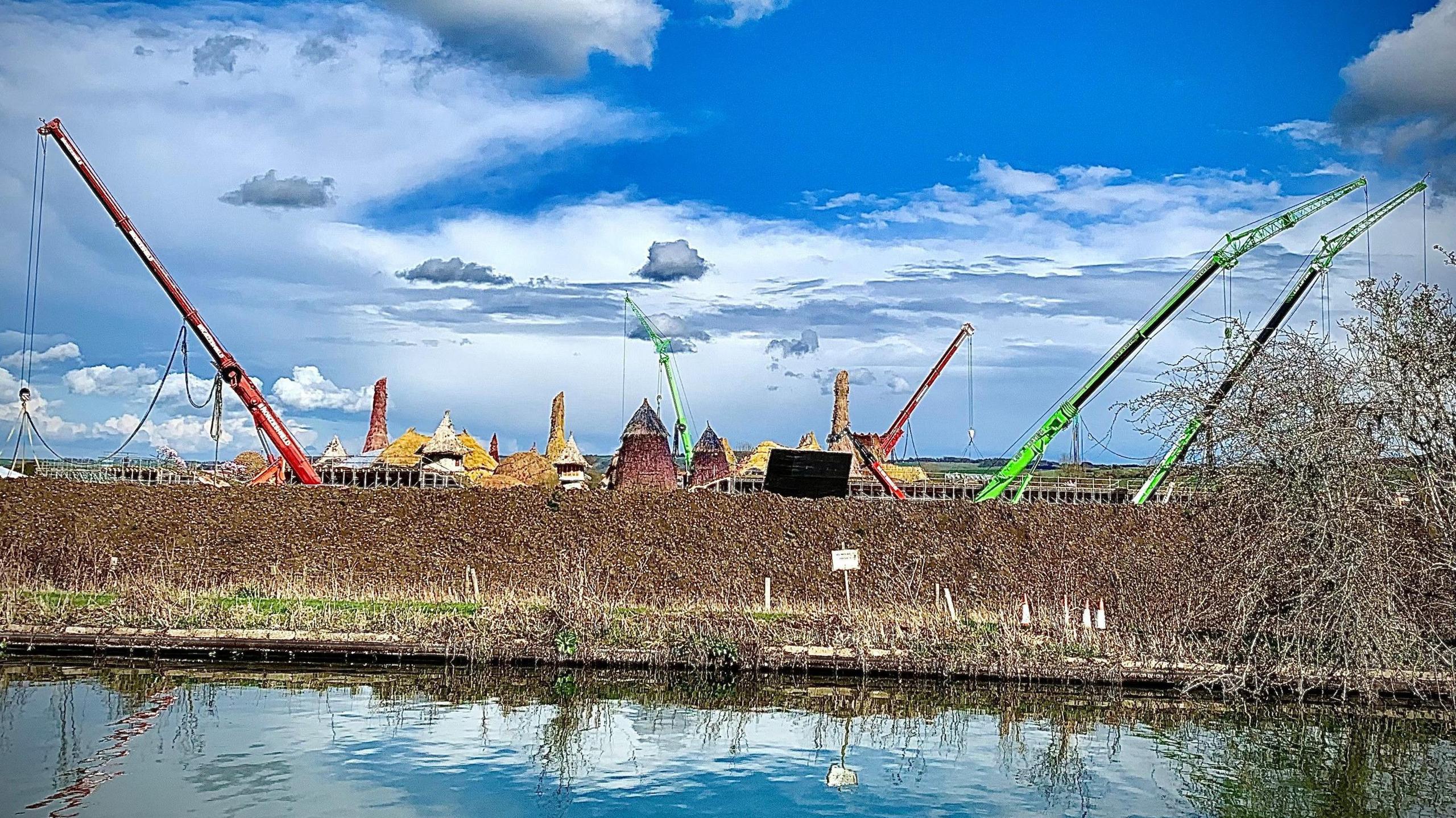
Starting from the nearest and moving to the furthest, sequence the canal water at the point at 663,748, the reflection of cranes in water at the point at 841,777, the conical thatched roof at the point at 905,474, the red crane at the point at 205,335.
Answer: the canal water at the point at 663,748, the reflection of cranes in water at the point at 841,777, the red crane at the point at 205,335, the conical thatched roof at the point at 905,474

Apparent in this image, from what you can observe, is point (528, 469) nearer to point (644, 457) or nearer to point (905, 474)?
point (644, 457)

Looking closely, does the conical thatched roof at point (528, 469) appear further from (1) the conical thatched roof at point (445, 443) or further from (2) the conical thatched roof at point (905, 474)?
(2) the conical thatched roof at point (905, 474)

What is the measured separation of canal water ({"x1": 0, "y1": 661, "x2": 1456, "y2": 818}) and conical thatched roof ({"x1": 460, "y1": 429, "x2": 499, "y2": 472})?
2816 cm

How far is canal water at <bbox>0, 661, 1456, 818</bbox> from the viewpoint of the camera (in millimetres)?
12898

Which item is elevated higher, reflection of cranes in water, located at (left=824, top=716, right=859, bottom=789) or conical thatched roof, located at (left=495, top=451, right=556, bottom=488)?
conical thatched roof, located at (left=495, top=451, right=556, bottom=488)

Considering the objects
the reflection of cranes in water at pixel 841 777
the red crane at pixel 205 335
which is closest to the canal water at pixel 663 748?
the reflection of cranes in water at pixel 841 777

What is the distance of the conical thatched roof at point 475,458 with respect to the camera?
157 ft

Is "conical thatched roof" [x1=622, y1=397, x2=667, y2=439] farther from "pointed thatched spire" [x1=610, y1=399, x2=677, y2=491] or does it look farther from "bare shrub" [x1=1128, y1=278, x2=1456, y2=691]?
"bare shrub" [x1=1128, y1=278, x2=1456, y2=691]

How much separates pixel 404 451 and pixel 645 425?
9367 mm

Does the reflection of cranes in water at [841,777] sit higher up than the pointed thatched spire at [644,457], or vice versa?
the pointed thatched spire at [644,457]

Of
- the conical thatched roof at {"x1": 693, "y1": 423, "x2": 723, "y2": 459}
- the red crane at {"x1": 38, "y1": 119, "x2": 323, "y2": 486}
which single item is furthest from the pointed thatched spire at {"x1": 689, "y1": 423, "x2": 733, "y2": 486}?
the red crane at {"x1": 38, "y1": 119, "x2": 323, "y2": 486}

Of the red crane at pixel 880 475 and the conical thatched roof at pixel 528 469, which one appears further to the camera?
the conical thatched roof at pixel 528 469

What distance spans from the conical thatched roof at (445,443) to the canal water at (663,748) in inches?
927

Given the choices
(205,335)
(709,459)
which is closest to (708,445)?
(709,459)
